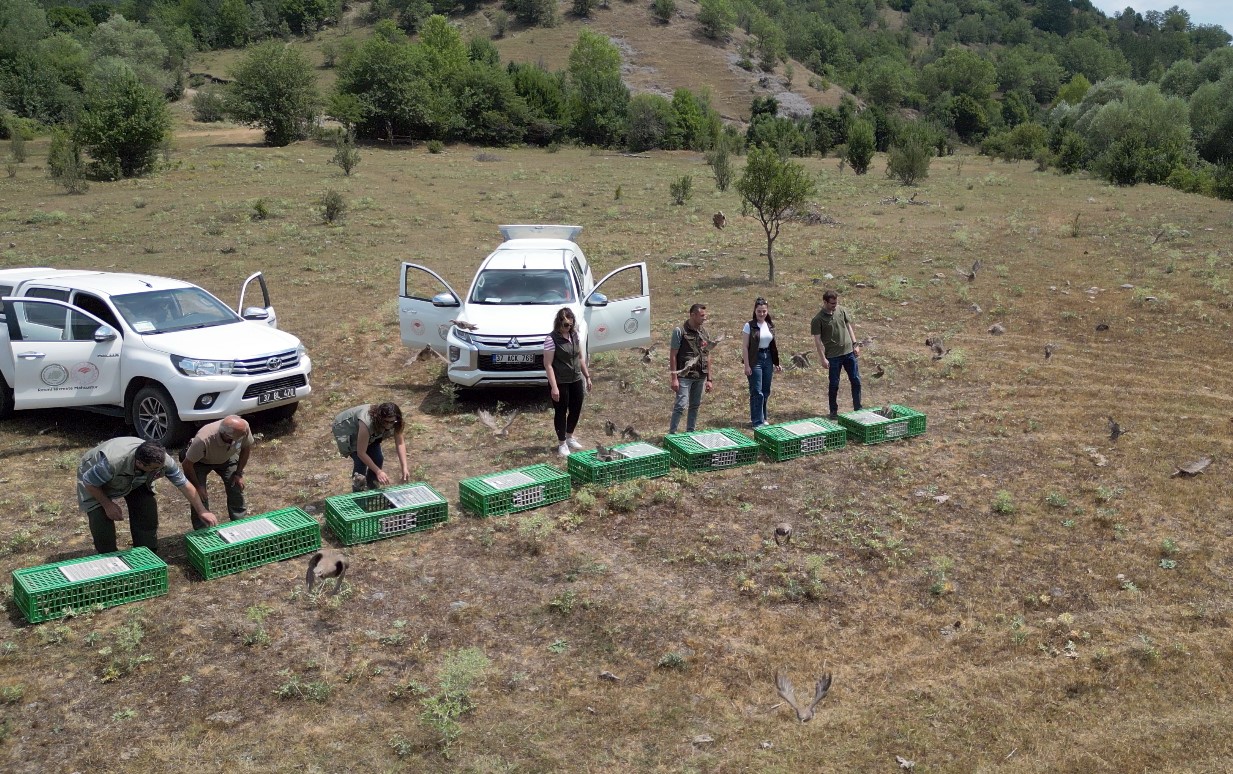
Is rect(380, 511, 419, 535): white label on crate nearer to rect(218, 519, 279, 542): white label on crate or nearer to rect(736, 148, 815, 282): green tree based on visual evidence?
rect(218, 519, 279, 542): white label on crate

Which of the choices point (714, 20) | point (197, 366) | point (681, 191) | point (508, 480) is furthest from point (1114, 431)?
point (714, 20)

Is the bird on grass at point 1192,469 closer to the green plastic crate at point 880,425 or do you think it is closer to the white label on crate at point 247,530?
the green plastic crate at point 880,425

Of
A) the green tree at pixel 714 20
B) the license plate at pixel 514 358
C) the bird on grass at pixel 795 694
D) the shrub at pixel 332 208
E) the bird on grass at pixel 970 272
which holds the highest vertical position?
the green tree at pixel 714 20

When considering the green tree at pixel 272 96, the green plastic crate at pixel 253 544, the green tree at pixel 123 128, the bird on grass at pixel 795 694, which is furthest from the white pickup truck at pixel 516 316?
the green tree at pixel 272 96

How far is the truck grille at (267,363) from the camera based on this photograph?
937cm

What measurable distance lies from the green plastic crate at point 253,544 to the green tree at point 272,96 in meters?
45.7

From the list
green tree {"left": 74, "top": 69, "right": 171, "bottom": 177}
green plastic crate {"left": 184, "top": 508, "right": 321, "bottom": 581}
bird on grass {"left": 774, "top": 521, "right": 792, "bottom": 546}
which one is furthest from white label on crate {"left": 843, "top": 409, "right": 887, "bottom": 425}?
green tree {"left": 74, "top": 69, "right": 171, "bottom": 177}

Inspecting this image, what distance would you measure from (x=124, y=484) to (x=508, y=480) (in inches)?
115

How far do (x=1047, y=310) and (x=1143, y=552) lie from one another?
9283 mm

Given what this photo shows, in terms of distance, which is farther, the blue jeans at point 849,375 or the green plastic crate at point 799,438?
the blue jeans at point 849,375

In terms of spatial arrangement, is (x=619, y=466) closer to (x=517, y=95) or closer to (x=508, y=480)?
(x=508, y=480)

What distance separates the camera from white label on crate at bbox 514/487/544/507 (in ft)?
25.8

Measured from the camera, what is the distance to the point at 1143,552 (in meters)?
7.25

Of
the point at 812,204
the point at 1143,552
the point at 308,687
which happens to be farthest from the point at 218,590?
the point at 812,204
